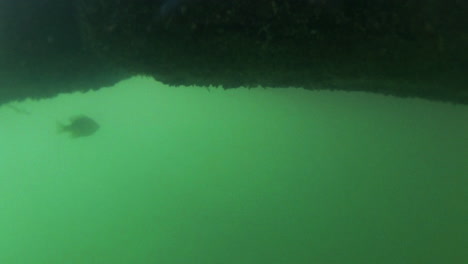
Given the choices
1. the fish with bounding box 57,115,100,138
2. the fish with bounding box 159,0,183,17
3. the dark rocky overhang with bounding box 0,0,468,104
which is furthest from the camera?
the fish with bounding box 57,115,100,138

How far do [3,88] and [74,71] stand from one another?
1.70ft

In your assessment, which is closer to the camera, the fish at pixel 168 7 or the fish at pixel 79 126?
the fish at pixel 168 7

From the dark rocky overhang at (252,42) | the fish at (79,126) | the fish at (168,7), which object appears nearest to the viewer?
the dark rocky overhang at (252,42)

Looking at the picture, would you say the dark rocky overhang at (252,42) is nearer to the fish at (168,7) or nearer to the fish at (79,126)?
the fish at (168,7)

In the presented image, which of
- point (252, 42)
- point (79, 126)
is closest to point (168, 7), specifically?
point (252, 42)

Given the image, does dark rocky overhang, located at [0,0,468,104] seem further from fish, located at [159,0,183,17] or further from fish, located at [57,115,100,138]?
fish, located at [57,115,100,138]

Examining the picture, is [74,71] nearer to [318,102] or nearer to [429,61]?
[429,61]

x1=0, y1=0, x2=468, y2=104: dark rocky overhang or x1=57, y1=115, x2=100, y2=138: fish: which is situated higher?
x1=57, y1=115, x2=100, y2=138: fish

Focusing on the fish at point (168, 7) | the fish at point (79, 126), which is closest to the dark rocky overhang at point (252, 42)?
the fish at point (168, 7)

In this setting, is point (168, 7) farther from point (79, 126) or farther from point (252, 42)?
point (79, 126)

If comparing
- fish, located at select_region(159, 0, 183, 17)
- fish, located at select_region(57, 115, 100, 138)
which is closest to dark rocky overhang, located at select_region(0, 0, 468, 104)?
fish, located at select_region(159, 0, 183, 17)

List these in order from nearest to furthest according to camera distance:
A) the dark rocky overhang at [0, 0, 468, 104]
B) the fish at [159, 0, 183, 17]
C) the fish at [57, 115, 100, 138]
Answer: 1. the dark rocky overhang at [0, 0, 468, 104]
2. the fish at [159, 0, 183, 17]
3. the fish at [57, 115, 100, 138]

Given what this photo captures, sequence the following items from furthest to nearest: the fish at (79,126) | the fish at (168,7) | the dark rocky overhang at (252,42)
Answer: the fish at (79,126) → the fish at (168,7) → the dark rocky overhang at (252,42)

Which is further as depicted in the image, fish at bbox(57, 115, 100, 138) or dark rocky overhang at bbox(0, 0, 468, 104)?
fish at bbox(57, 115, 100, 138)
